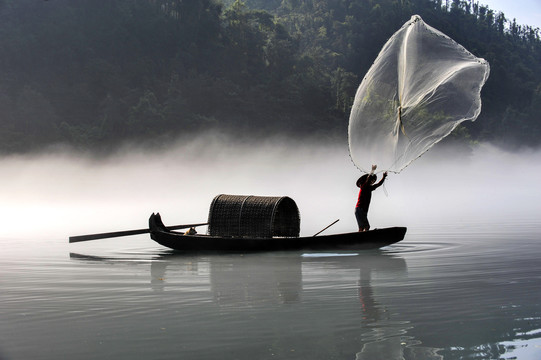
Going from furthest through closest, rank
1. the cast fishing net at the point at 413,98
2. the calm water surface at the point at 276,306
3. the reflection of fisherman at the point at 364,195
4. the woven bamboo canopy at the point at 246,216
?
1. the woven bamboo canopy at the point at 246,216
2. the reflection of fisherman at the point at 364,195
3. the cast fishing net at the point at 413,98
4. the calm water surface at the point at 276,306

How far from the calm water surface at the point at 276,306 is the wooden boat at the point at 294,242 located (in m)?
0.22

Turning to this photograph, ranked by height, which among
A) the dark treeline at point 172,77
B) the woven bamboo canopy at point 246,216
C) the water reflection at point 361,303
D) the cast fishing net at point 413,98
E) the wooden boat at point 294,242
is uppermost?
the dark treeline at point 172,77

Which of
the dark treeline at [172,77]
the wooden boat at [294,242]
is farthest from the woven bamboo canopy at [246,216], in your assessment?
the dark treeline at [172,77]

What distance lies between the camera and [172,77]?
8269 centimetres

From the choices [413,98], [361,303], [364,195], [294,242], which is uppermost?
[413,98]

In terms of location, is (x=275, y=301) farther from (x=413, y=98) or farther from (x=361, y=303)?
(x=413, y=98)

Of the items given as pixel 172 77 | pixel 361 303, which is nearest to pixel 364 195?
pixel 361 303

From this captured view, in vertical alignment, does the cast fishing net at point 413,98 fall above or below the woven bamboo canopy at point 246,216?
above

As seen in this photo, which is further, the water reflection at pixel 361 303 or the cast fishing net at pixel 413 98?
the cast fishing net at pixel 413 98

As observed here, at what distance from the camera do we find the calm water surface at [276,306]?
24.5 feet

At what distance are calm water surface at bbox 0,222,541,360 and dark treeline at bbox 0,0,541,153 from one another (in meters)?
59.2

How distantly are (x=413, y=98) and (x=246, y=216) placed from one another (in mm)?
4471

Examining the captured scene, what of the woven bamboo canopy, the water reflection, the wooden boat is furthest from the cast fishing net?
the woven bamboo canopy

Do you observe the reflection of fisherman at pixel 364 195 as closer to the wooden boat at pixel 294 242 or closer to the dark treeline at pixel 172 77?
the wooden boat at pixel 294 242
